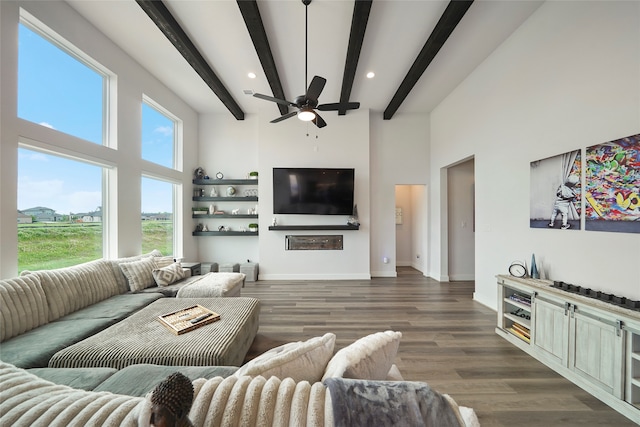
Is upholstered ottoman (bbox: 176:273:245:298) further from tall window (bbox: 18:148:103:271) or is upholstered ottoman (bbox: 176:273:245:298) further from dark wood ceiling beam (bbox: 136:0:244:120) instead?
dark wood ceiling beam (bbox: 136:0:244:120)

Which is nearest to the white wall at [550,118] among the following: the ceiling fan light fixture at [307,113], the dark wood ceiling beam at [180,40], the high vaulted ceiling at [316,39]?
the high vaulted ceiling at [316,39]

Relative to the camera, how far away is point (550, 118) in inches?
97.8

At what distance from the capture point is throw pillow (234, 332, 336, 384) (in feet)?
2.89

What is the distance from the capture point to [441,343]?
8.09ft

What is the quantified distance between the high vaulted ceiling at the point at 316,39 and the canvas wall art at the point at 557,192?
1793 mm

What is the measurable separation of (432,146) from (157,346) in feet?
18.7

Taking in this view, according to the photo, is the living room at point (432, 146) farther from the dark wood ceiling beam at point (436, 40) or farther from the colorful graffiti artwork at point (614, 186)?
the dark wood ceiling beam at point (436, 40)

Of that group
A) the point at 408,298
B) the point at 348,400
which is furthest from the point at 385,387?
the point at 408,298

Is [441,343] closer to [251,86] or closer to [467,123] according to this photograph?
[467,123]

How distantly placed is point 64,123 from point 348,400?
3955 millimetres

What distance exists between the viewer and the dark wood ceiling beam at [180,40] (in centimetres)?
250

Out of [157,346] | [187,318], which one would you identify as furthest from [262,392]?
[187,318]

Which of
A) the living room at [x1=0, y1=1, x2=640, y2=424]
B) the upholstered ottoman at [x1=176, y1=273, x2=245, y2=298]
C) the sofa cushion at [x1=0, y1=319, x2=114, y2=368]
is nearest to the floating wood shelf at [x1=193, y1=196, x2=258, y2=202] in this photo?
the living room at [x1=0, y1=1, x2=640, y2=424]

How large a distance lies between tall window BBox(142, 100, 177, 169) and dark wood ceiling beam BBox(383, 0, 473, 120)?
4375 mm
